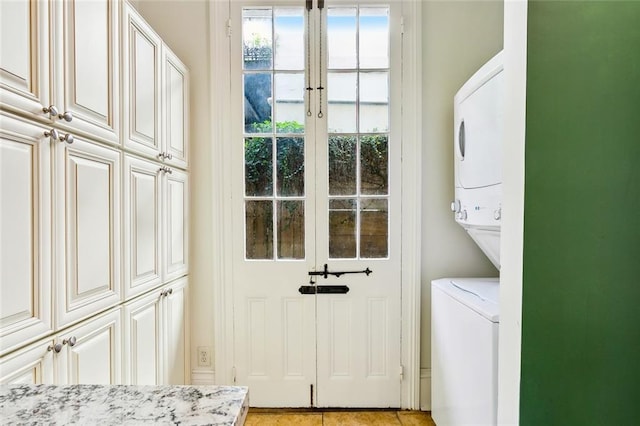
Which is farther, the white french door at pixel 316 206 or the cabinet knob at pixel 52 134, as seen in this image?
the white french door at pixel 316 206

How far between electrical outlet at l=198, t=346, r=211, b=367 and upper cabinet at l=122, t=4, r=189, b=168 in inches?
42.5

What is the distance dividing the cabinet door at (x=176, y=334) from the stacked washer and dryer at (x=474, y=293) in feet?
4.46

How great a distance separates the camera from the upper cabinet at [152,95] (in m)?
1.40

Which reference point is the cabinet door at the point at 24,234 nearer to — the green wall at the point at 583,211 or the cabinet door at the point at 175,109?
the cabinet door at the point at 175,109

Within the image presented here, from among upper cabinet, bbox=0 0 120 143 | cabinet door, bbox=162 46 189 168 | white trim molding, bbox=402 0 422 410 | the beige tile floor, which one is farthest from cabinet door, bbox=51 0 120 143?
the beige tile floor

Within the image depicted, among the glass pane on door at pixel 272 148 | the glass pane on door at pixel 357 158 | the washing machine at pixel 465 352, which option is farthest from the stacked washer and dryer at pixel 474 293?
the glass pane on door at pixel 272 148

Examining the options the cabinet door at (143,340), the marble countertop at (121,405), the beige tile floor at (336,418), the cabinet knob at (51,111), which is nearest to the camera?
the marble countertop at (121,405)

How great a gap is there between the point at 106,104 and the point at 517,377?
1578 millimetres

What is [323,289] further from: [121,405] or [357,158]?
[121,405]

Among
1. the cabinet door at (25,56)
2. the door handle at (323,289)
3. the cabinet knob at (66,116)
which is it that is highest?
the cabinet door at (25,56)

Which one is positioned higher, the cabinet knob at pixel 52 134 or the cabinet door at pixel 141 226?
the cabinet knob at pixel 52 134

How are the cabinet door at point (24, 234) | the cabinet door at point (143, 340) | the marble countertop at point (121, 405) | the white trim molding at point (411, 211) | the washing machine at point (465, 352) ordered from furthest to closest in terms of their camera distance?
the white trim molding at point (411, 211) < the cabinet door at point (143, 340) < the washing machine at point (465, 352) < the cabinet door at point (24, 234) < the marble countertop at point (121, 405)

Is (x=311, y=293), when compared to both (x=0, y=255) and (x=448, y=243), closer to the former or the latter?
(x=448, y=243)

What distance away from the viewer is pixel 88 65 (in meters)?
1.16
